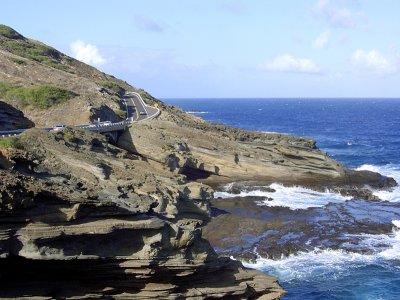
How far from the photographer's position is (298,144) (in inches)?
2484

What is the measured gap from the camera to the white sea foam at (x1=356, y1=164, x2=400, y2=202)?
51688 millimetres

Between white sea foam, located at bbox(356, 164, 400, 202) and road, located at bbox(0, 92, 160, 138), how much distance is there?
27.3m

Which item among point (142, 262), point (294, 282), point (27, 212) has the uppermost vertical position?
point (27, 212)

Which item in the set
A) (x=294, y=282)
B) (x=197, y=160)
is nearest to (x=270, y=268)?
(x=294, y=282)

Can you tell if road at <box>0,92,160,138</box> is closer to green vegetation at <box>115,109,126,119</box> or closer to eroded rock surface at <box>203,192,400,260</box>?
green vegetation at <box>115,109,126,119</box>

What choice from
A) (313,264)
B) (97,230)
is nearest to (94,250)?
(97,230)

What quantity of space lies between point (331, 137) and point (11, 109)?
81970 mm

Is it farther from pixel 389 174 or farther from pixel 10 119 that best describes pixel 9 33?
pixel 389 174

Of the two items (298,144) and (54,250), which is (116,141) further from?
(54,250)

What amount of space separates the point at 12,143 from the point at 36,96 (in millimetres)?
28973

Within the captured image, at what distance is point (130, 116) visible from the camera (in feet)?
218

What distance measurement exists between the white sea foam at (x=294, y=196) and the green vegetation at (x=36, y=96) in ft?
69.7

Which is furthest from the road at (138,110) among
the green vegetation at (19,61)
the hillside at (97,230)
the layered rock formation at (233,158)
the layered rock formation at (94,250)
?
the layered rock formation at (94,250)

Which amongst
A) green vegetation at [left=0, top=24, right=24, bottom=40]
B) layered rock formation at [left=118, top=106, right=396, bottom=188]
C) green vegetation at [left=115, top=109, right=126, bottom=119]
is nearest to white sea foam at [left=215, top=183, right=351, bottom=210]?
layered rock formation at [left=118, top=106, right=396, bottom=188]
